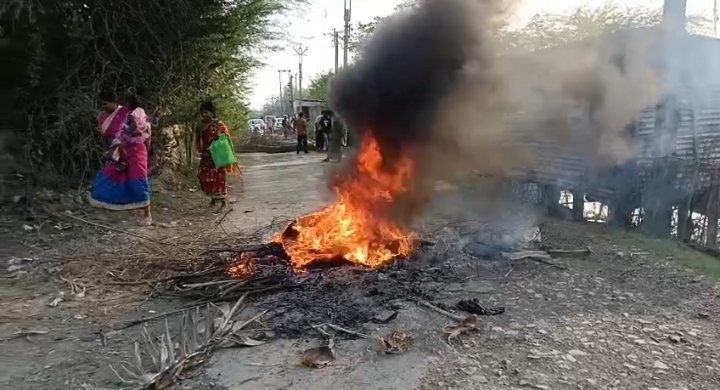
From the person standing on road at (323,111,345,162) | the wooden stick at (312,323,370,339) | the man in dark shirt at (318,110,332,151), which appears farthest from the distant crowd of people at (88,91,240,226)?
the man in dark shirt at (318,110,332,151)

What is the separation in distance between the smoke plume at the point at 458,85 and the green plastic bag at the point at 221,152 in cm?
234

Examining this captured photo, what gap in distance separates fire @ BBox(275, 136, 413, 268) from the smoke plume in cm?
23

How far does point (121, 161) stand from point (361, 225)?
313cm

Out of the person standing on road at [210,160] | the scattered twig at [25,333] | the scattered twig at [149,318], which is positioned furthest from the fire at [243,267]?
the person standing on road at [210,160]

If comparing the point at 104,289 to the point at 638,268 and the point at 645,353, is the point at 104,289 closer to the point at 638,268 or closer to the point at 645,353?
the point at 645,353

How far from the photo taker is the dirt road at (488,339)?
3.18 meters

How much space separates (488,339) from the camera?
12.2ft

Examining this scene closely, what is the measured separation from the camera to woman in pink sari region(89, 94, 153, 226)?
6.47m

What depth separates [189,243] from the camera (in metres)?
6.38

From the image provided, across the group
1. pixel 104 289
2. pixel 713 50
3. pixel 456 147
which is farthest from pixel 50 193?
pixel 713 50

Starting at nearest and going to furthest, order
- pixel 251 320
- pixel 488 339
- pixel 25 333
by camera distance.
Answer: pixel 488 339 → pixel 25 333 → pixel 251 320

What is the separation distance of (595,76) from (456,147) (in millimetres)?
2985

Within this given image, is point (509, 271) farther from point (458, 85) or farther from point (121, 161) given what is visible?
point (121, 161)

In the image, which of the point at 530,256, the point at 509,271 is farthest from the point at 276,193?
the point at 509,271
